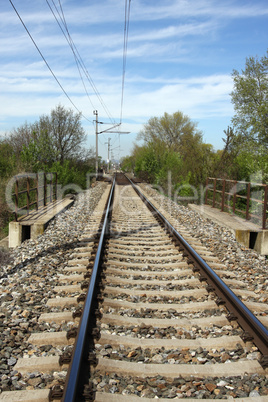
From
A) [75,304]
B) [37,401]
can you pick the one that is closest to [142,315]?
[75,304]

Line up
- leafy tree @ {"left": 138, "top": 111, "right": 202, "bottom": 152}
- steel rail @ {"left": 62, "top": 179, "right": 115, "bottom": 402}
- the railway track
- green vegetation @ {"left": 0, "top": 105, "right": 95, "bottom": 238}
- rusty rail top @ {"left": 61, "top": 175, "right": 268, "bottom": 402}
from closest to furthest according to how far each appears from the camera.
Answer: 1. steel rail @ {"left": 62, "top": 179, "right": 115, "bottom": 402}
2. rusty rail top @ {"left": 61, "top": 175, "right": 268, "bottom": 402}
3. the railway track
4. green vegetation @ {"left": 0, "top": 105, "right": 95, "bottom": 238}
5. leafy tree @ {"left": 138, "top": 111, "right": 202, "bottom": 152}

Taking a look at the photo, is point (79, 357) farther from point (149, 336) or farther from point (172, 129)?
point (172, 129)

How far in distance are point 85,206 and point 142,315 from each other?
10.1 m

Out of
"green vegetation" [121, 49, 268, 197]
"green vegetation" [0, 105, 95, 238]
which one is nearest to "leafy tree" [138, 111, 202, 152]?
"green vegetation" [0, 105, 95, 238]

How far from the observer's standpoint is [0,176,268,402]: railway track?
2775 mm

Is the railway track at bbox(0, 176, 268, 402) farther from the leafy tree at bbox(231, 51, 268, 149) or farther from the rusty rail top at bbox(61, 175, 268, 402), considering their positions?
the leafy tree at bbox(231, 51, 268, 149)

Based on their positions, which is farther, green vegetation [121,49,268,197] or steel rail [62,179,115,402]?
green vegetation [121,49,268,197]

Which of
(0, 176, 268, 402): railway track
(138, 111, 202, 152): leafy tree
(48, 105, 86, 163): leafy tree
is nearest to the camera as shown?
(0, 176, 268, 402): railway track

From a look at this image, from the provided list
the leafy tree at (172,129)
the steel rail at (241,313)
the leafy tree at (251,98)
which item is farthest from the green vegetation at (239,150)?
the leafy tree at (172,129)

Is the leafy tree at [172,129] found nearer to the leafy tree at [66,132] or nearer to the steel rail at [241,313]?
the leafy tree at [66,132]

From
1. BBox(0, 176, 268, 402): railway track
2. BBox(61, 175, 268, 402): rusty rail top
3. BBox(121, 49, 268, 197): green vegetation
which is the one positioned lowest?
BBox(0, 176, 268, 402): railway track

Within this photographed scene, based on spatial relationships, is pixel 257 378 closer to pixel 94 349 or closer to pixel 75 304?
pixel 94 349

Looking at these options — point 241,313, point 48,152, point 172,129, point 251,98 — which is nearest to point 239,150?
point 251,98

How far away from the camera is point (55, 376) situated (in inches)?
113
